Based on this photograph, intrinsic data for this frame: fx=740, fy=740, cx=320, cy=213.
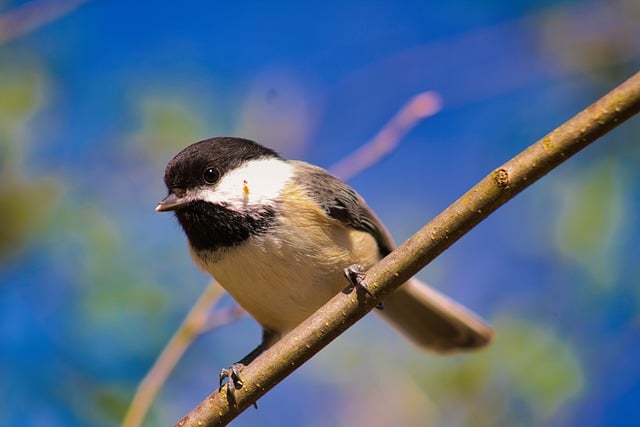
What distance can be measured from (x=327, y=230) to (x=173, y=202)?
55cm

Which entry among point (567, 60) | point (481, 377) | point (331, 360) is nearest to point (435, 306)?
point (481, 377)

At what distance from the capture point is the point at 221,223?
2568 millimetres

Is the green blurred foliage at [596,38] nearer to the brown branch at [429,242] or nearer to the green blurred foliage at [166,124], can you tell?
the green blurred foliage at [166,124]

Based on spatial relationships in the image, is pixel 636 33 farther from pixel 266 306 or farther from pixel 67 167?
pixel 67 167

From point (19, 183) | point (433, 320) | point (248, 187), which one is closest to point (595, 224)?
point (433, 320)

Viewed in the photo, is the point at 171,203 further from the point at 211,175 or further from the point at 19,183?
the point at 19,183

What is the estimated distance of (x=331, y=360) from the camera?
3.61m

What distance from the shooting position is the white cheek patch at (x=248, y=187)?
8.52 feet

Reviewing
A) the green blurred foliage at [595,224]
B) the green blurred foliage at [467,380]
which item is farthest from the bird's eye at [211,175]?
the green blurred foliage at [595,224]

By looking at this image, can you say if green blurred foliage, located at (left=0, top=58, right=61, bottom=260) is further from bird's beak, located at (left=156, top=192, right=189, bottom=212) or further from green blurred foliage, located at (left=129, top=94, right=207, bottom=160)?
bird's beak, located at (left=156, top=192, right=189, bottom=212)

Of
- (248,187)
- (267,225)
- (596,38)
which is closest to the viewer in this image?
(267,225)

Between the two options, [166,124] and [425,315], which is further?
[166,124]

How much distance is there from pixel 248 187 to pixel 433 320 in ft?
3.71

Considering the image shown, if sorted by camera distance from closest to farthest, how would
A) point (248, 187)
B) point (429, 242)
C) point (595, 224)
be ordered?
point (429, 242) → point (248, 187) → point (595, 224)
